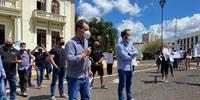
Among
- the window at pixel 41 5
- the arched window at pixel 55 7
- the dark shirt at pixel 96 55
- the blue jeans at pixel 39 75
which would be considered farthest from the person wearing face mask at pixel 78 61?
the arched window at pixel 55 7

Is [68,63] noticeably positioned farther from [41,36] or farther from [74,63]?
[41,36]

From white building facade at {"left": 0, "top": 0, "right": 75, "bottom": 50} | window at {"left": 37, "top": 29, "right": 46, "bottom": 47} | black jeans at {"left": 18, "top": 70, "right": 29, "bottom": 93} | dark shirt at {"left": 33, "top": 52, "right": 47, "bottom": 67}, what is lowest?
black jeans at {"left": 18, "top": 70, "right": 29, "bottom": 93}

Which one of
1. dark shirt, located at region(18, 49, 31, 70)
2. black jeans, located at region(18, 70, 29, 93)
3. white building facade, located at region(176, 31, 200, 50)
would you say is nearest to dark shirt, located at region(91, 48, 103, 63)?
dark shirt, located at region(18, 49, 31, 70)

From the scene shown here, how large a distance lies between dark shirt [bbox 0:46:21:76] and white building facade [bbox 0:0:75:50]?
77.1ft

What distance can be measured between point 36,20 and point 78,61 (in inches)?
1255

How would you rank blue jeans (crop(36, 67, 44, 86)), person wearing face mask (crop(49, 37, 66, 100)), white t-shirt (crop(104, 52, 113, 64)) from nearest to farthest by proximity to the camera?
1. person wearing face mask (crop(49, 37, 66, 100))
2. blue jeans (crop(36, 67, 44, 86))
3. white t-shirt (crop(104, 52, 113, 64))

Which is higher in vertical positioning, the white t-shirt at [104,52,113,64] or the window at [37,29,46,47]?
the window at [37,29,46,47]

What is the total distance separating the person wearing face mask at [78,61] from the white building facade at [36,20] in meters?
28.0

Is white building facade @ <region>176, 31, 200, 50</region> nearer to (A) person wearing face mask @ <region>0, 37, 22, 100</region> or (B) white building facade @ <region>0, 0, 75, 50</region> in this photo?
(B) white building facade @ <region>0, 0, 75, 50</region>

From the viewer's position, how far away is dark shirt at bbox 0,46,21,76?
32.3 ft

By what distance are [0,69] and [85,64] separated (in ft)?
8.58

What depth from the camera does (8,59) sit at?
9.95 metres

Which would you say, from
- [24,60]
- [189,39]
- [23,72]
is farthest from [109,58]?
[189,39]

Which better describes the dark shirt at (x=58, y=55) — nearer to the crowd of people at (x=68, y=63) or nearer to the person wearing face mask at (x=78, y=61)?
the crowd of people at (x=68, y=63)
